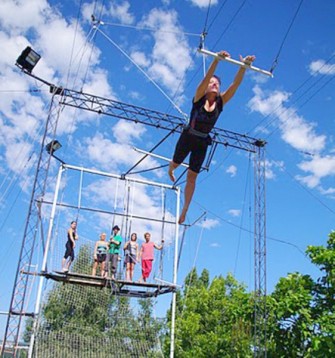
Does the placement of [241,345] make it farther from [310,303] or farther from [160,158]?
[160,158]

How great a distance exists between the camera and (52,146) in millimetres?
8484

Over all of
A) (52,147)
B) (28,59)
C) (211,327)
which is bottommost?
(211,327)

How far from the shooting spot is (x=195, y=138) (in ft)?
11.0

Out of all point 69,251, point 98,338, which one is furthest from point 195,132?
point 98,338

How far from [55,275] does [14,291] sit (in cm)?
96

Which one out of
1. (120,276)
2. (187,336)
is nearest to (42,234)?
(120,276)

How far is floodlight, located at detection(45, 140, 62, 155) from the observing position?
850 cm

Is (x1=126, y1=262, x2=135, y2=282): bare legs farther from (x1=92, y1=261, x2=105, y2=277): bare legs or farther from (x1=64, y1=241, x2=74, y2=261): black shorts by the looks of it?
(x1=64, y1=241, x2=74, y2=261): black shorts

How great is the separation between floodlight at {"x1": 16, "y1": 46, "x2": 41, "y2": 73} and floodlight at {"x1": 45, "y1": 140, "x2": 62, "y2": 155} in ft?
4.59


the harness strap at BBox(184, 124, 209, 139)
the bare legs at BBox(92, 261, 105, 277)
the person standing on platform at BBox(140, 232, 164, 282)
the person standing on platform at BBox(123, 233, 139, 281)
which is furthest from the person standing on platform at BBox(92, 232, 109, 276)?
the harness strap at BBox(184, 124, 209, 139)

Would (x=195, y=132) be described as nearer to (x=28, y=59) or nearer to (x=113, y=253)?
(x=113, y=253)

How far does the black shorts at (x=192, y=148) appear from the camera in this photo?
11.0ft

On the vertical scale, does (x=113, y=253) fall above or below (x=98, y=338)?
above

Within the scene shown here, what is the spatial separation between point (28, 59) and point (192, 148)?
19.5ft
